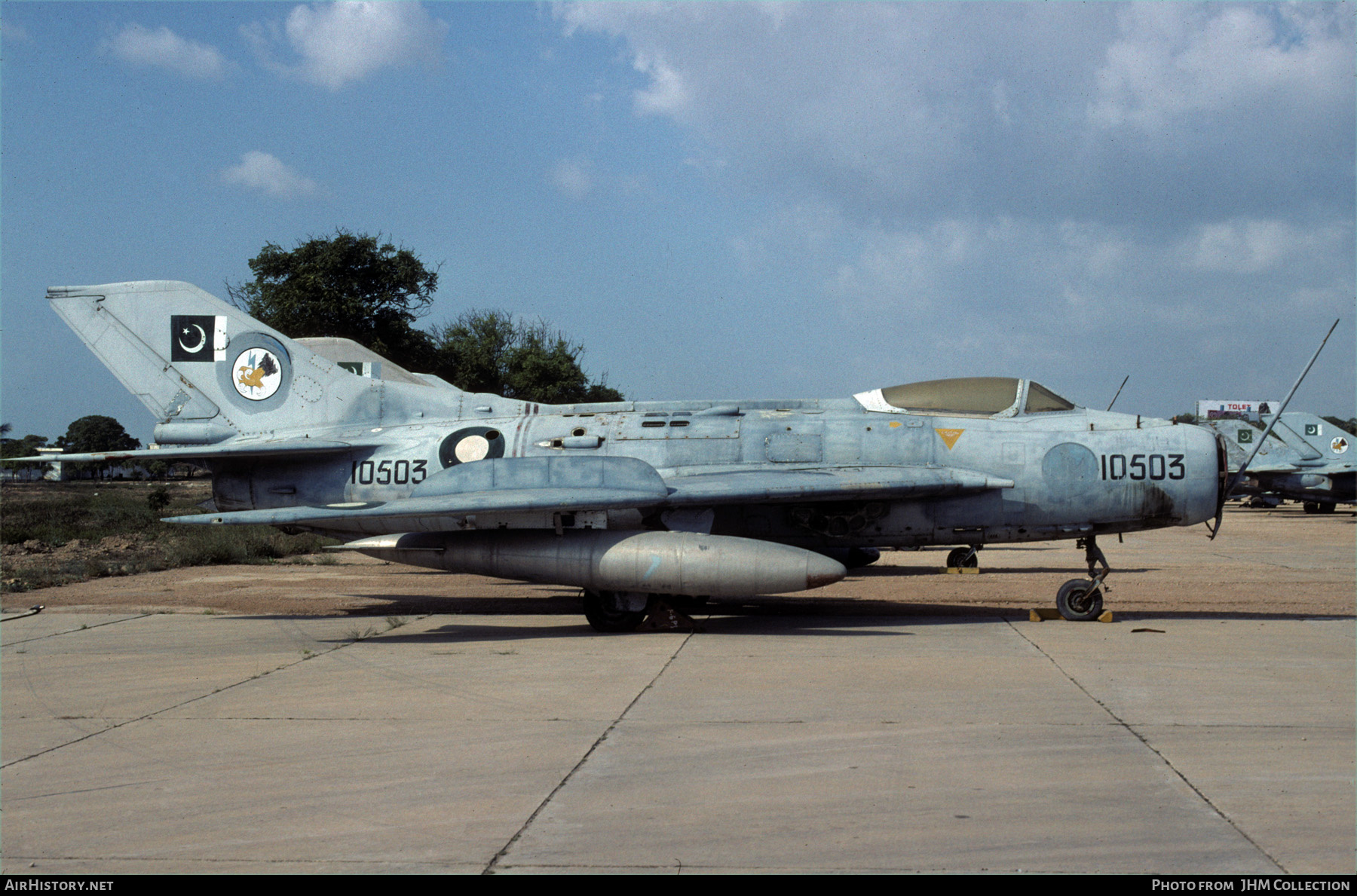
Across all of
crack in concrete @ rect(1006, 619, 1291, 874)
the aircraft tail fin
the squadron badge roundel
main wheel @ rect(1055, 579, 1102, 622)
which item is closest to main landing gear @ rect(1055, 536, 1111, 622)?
main wheel @ rect(1055, 579, 1102, 622)

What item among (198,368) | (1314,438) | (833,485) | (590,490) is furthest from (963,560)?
(1314,438)

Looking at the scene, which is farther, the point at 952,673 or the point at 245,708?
the point at 952,673

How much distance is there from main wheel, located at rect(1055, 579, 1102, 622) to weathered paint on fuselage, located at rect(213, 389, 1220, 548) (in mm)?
618

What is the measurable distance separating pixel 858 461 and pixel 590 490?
319cm

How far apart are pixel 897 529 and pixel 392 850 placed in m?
8.43

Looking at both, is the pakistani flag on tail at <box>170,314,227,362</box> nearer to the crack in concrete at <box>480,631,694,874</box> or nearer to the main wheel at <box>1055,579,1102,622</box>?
the crack in concrete at <box>480,631,694,874</box>

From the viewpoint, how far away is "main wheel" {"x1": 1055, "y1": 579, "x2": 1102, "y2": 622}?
11.8 m

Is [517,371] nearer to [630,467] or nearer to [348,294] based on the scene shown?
[348,294]

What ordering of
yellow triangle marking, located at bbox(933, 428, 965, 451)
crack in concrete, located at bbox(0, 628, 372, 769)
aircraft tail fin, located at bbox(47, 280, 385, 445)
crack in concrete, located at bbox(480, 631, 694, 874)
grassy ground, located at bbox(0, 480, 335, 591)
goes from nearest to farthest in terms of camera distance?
crack in concrete, located at bbox(480, 631, 694, 874), crack in concrete, located at bbox(0, 628, 372, 769), yellow triangle marking, located at bbox(933, 428, 965, 451), aircraft tail fin, located at bbox(47, 280, 385, 445), grassy ground, located at bbox(0, 480, 335, 591)

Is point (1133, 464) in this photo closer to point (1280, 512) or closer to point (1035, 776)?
point (1035, 776)

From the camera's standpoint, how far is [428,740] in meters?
6.65

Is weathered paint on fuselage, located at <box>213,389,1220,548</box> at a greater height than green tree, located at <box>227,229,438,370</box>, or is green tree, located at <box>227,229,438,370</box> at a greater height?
green tree, located at <box>227,229,438,370</box>

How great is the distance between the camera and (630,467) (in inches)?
455
